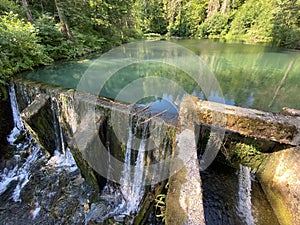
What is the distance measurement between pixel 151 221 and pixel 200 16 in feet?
157

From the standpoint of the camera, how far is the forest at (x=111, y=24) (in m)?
6.02

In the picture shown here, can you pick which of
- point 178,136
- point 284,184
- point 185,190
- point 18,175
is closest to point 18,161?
point 18,175

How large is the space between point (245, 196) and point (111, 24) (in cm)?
1665

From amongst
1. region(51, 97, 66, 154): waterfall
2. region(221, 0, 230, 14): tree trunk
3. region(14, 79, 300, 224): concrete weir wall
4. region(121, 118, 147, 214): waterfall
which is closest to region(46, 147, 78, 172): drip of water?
region(51, 97, 66, 154): waterfall

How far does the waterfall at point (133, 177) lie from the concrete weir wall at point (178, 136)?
0.15m

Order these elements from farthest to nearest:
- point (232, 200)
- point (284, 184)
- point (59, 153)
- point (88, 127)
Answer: point (59, 153), point (88, 127), point (232, 200), point (284, 184)

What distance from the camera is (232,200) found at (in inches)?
97.1

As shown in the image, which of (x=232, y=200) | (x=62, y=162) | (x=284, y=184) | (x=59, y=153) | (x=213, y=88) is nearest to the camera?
(x=284, y=184)

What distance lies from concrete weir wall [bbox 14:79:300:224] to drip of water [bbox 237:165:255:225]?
0.20 meters

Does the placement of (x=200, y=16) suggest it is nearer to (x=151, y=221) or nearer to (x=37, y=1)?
(x=37, y=1)

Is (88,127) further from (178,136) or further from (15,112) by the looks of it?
(15,112)

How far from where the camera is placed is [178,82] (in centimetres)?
719

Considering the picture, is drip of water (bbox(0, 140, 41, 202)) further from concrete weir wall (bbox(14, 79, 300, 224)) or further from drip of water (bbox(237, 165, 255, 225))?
drip of water (bbox(237, 165, 255, 225))

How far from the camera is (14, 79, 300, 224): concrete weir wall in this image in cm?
167
